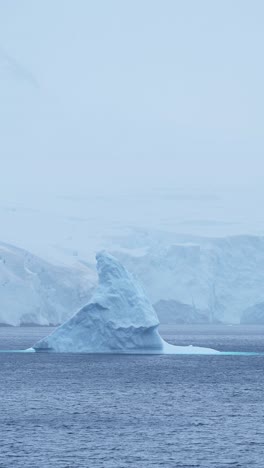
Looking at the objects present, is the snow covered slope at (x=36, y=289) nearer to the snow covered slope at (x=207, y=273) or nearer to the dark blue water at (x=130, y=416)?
the snow covered slope at (x=207, y=273)

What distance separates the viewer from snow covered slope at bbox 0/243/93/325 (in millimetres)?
108500

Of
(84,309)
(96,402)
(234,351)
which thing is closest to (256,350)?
(234,351)

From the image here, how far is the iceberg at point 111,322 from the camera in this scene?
199 ft

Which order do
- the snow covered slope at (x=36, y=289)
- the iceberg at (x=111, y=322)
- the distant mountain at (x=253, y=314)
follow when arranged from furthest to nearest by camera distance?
the distant mountain at (x=253, y=314), the snow covered slope at (x=36, y=289), the iceberg at (x=111, y=322)

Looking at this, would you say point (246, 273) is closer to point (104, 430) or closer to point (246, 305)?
point (246, 305)

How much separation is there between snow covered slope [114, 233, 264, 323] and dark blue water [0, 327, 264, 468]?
243 feet

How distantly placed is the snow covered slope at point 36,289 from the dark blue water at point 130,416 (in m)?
47.2

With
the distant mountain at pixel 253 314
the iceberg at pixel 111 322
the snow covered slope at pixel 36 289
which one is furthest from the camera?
the distant mountain at pixel 253 314

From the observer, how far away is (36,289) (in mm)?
110688

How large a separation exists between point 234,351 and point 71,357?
14.9 m

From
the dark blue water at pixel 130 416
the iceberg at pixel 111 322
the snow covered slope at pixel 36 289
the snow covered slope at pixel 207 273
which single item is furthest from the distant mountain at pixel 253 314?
the dark blue water at pixel 130 416

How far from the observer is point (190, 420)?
3522 cm

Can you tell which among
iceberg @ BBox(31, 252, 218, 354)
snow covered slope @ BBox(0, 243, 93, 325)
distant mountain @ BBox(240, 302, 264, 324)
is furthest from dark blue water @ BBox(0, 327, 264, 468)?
distant mountain @ BBox(240, 302, 264, 324)

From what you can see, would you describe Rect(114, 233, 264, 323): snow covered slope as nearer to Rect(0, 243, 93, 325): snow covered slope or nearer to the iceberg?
Rect(0, 243, 93, 325): snow covered slope
